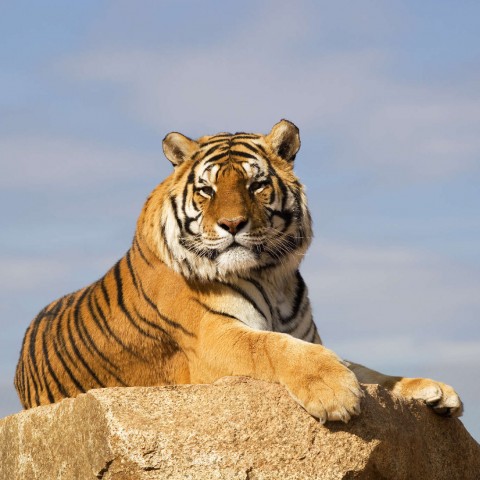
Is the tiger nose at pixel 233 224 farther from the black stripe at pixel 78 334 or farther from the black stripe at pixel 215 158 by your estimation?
the black stripe at pixel 78 334

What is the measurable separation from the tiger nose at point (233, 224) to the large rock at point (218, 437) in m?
0.86

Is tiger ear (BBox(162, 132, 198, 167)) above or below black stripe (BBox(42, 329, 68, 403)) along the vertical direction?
above

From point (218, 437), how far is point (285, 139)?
2.04m

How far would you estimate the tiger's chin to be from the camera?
559 centimetres

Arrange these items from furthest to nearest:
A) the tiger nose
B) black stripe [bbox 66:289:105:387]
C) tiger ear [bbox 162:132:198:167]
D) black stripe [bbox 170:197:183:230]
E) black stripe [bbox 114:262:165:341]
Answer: black stripe [bbox 66:289:105:387], tiger ear [bbox 162:132:198:167], black stripe [bbox 114:262:165:341], black stripe [bbox 170:197:183:230], the tiger nose

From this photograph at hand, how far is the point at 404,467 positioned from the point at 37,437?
190cm

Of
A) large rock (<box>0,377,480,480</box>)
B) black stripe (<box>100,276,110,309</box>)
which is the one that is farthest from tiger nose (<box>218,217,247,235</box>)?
black stripe (<box>100,276,110,309</box>)

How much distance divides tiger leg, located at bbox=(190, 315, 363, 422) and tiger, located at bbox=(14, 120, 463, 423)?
0.01 meters

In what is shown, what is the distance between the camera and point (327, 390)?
15.5 ft

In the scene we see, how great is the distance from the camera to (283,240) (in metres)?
5.79

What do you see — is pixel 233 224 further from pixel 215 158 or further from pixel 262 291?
pixel 215 158

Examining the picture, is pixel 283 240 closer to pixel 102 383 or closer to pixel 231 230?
pixel 231 230

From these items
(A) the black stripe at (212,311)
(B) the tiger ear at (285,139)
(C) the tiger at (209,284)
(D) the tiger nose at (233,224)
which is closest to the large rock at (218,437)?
(C) the tiger at (209,284)

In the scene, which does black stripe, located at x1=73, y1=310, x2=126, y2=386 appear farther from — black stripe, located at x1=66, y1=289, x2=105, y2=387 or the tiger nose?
the tiger nose
